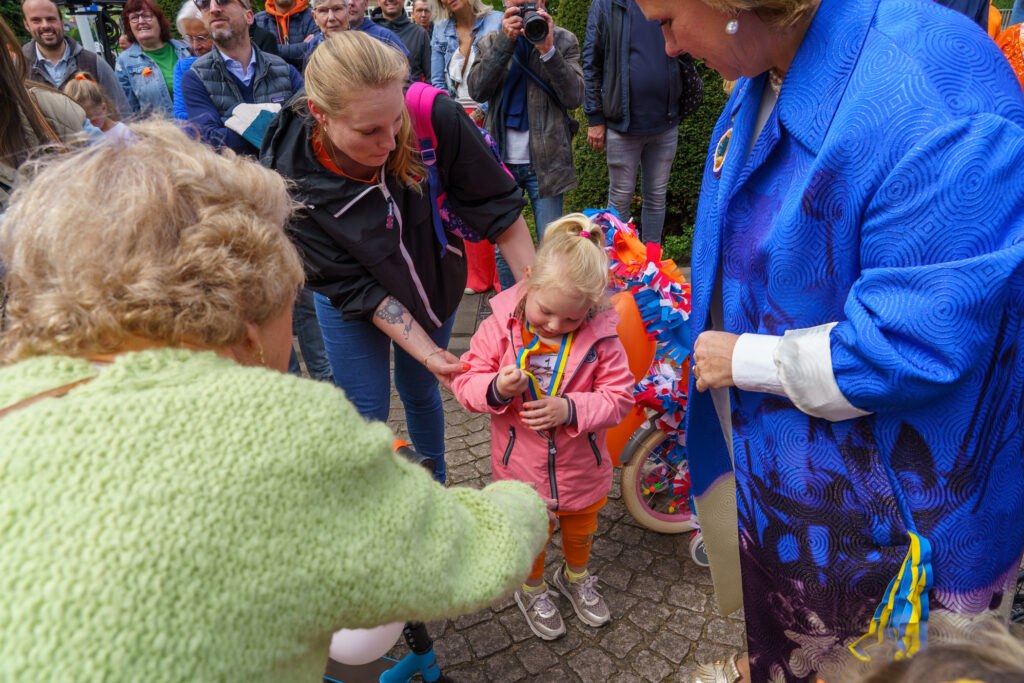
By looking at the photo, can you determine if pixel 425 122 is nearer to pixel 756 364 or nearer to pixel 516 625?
pixel 756 364

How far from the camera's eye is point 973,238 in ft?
3.75

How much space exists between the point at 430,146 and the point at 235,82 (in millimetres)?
2185

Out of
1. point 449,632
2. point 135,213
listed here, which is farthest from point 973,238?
point 449,632

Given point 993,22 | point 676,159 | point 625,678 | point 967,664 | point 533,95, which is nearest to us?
point 967,664

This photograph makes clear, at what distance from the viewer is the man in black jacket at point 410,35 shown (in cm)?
555

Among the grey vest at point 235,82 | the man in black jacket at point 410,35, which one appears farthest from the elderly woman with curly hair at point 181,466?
the man in black jacket at point 410,35

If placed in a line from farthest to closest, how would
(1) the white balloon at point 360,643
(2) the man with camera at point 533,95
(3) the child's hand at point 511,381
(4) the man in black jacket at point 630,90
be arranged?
(4) the man in black jacket at point 630,90 < (2) the man with camera at point 533,95 < (3) the child's hand at point 511,381 < (1) the white balloon at point 360,643

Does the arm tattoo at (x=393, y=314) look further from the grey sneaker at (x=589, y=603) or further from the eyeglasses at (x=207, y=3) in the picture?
the eyeglasses at (x=207, y=3)

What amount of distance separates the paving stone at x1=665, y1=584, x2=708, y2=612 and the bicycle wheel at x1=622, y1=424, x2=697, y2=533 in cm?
→ 31

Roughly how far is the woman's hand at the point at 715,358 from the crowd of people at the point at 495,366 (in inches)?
0.4

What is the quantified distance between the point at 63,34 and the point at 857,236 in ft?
20.8

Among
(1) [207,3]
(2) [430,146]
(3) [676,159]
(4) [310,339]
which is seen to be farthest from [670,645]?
(3) [676,159]

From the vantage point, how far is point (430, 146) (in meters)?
2.37

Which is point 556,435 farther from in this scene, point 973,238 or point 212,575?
point 212,575
